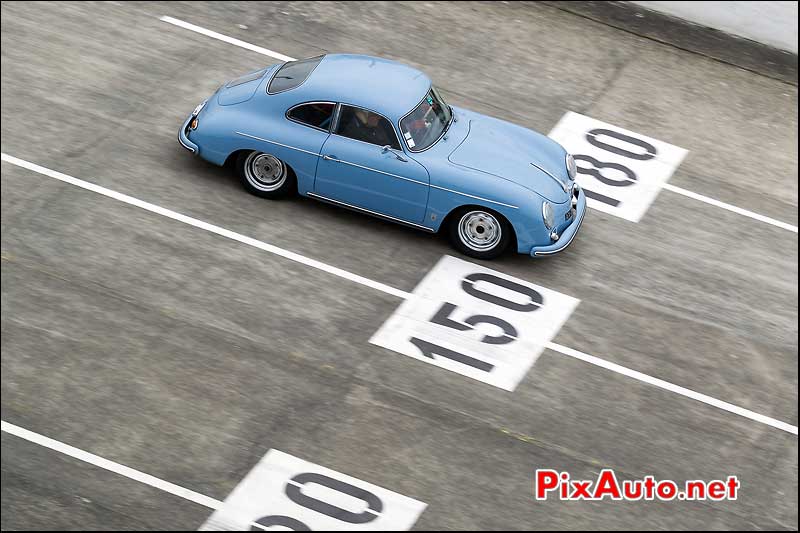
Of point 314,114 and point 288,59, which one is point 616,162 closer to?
point 314,114

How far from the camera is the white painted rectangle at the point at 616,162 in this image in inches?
555

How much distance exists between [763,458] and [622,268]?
2.95 m

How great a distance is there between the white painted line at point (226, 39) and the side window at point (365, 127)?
12.2 ft

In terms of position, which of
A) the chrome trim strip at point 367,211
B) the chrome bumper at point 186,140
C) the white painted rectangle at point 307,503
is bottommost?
the white painted rectangle at point 307,503

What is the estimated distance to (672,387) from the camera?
1144 centimetres

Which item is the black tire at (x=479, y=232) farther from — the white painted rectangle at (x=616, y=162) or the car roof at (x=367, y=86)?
the white painted rectangle at (x=616, y=162)

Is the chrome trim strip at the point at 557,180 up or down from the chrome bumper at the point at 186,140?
up

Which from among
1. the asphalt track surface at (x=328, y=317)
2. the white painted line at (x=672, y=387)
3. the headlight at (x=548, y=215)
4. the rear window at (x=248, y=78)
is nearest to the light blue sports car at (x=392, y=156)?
the headlight at (x=548, y=215)

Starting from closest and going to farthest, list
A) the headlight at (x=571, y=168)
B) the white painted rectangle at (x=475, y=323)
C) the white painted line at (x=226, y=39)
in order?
the white painted rectangle at (x=475, y=323), the headlight at (x=571, y=168), the white painted line at (x=226, y=39)

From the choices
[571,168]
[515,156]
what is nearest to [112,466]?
[515,156]

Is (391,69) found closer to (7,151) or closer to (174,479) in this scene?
(7,151)

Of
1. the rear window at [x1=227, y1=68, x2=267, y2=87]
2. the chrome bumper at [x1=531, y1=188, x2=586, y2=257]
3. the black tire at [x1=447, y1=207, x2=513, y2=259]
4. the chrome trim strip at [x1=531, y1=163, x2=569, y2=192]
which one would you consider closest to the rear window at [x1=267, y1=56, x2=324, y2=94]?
the rear window at [x1=227, y1=68, x2=267, y2=87]

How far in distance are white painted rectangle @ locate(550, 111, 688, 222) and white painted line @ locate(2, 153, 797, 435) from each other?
2833 mm

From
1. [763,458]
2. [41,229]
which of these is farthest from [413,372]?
[41,229]
